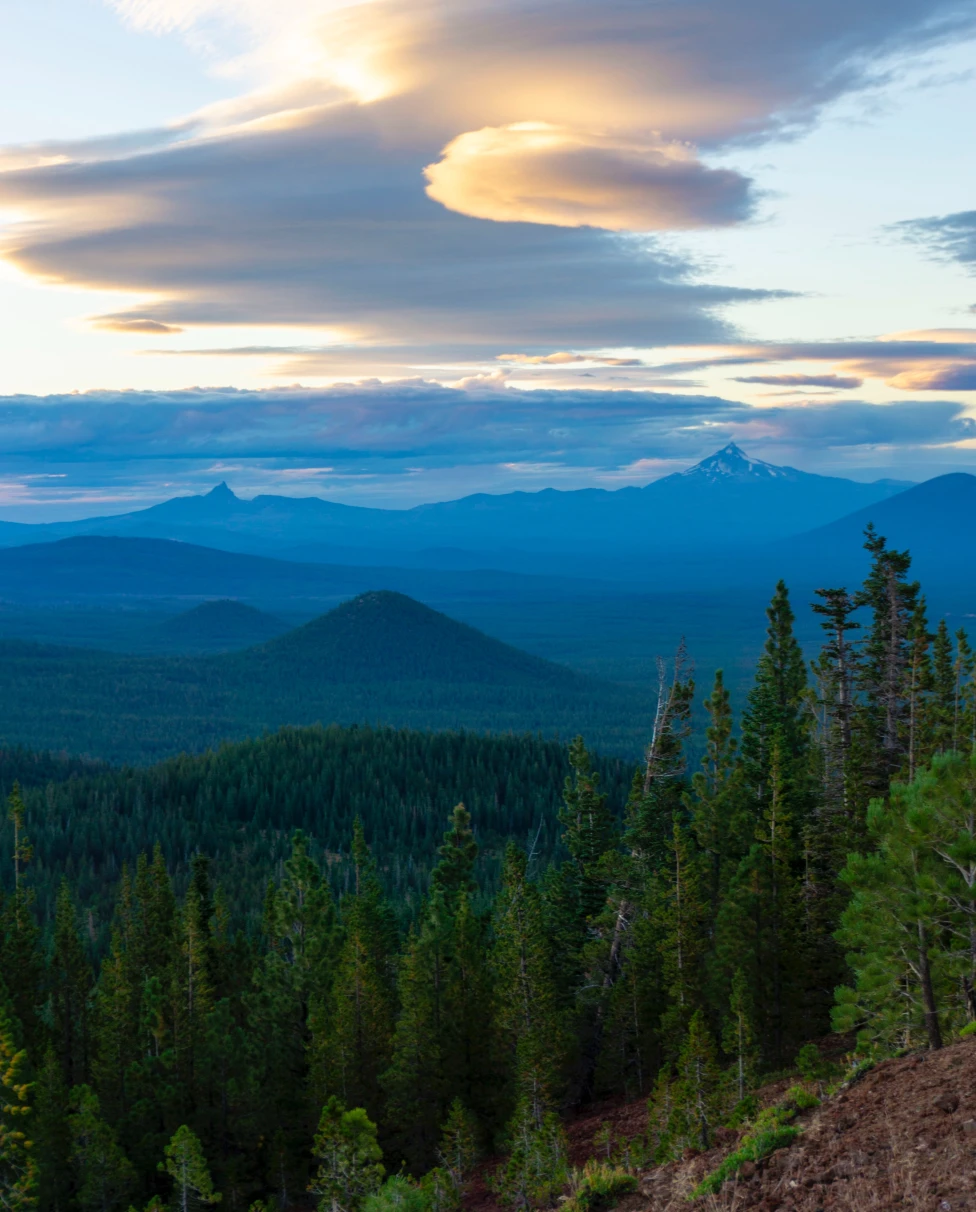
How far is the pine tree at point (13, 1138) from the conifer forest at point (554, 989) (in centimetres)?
21

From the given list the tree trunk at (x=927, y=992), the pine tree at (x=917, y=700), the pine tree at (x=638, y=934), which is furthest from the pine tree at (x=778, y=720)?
the tree trunk at (x=927, y=992)

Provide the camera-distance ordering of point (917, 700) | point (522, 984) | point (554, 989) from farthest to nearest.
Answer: point (917, 700), point (554, 989), point (522, 984)

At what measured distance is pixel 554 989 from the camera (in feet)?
157

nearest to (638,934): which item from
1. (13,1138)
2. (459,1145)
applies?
(459,1145)

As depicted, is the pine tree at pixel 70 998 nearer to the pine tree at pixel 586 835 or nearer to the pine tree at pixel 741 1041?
the pine tree at pixel 586 835

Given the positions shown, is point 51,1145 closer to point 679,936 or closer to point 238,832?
point 679,936

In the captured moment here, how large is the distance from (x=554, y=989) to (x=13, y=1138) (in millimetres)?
22622

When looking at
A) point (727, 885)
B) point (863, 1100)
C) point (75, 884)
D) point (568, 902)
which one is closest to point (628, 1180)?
point (863, 1100)

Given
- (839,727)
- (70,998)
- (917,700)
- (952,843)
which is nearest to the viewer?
(952,843)

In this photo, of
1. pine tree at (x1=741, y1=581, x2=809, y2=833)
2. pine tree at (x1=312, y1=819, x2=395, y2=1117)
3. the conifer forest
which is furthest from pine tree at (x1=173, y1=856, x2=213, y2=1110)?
pine tree at (x1=741, y1=581, x2=809, y2=833)

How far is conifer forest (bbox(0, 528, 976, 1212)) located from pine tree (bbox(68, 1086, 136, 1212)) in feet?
0.38

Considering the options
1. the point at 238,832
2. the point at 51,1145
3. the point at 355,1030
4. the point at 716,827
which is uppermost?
the point at 716,827

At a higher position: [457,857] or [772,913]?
[772,913]

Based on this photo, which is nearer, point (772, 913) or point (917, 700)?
point (772, 913)
